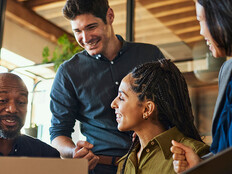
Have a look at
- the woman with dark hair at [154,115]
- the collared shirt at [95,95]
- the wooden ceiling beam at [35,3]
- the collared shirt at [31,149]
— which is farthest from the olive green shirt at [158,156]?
the wooden ceiling beam at [35,3]

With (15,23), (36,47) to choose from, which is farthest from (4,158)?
(15,23)

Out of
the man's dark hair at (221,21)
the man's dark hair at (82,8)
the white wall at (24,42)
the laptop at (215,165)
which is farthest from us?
the white wall at (24,42)

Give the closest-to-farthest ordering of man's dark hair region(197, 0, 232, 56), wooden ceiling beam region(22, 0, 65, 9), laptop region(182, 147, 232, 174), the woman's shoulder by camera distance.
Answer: laptop region(182, 147, 232, 174)
man's dark hair region(197, 0, 232, 56)
the woman's shoulder
wooden ceiling beam region(22, 0, 65, 9)

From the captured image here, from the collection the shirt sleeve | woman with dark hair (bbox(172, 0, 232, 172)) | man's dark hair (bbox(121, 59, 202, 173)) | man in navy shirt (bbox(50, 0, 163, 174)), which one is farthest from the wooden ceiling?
woman with dark hair (bbox(172, 0, 232, 172))

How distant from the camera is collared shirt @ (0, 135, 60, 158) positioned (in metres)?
1.87

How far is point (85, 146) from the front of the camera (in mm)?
1567

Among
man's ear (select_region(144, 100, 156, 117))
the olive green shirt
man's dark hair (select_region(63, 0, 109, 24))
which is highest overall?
man's dark hair (select_region(63, 0, 109, 24))

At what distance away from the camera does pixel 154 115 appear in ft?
5.29

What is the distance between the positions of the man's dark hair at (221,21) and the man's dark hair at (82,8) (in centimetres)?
95

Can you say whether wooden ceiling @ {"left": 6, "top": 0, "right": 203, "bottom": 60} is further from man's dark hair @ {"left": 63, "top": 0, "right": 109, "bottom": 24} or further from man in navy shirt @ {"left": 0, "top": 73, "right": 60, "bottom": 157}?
man in navy shirt @ {"left": 0, "top": 73, "right": 60, "bottom": 157}

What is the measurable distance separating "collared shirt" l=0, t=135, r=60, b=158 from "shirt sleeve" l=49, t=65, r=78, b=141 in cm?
7

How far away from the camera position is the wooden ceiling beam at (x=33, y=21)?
3.79 meters

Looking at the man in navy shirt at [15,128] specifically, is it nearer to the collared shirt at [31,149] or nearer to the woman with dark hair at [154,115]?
the collared shirt at [31,149]

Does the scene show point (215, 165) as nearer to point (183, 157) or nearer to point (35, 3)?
point (183, 157)
